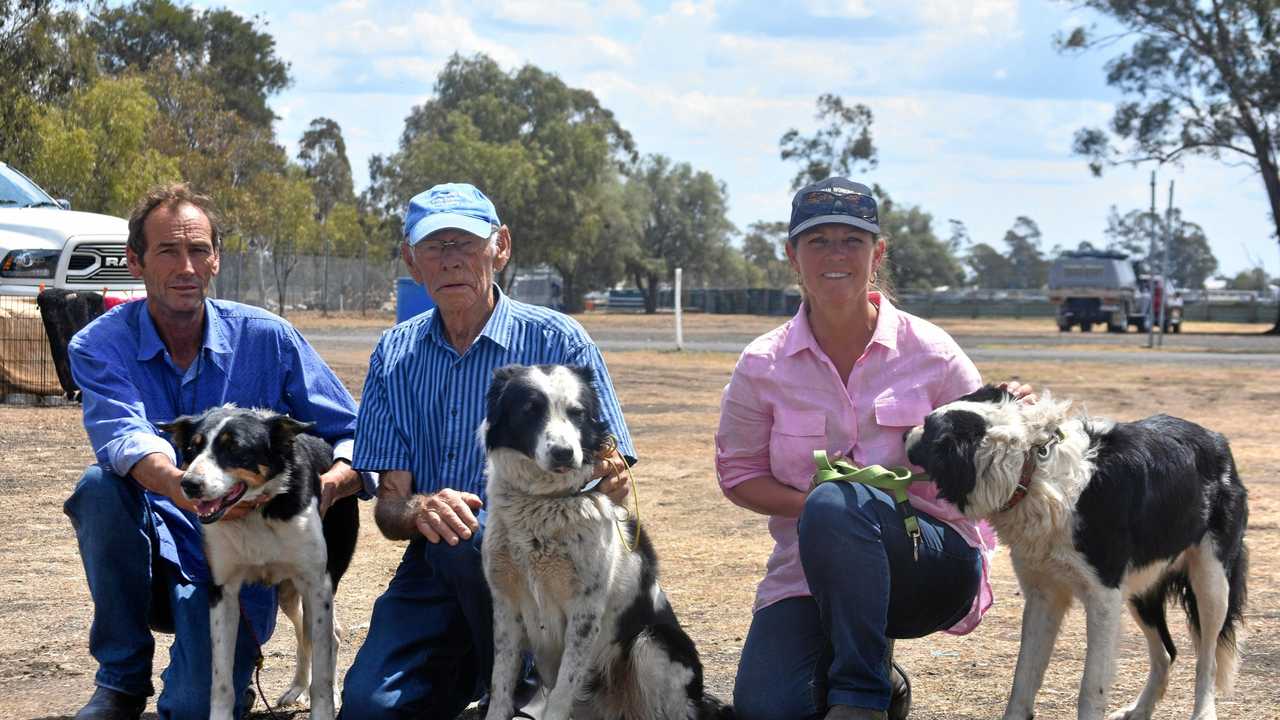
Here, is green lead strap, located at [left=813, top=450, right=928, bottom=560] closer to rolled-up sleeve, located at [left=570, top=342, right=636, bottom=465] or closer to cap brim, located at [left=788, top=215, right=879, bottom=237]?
rolled-up sleeve, located at [left=570, top=342, right=636, bottom=465]

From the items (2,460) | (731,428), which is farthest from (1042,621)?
(2,460)

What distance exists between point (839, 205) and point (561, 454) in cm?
124

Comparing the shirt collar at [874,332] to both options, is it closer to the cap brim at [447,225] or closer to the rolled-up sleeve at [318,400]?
the cap brim at [447,225]

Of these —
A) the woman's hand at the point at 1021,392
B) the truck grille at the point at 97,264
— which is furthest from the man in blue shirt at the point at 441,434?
the truck grille at the point at 97,264

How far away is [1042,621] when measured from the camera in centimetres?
434

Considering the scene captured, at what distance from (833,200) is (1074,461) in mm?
1135

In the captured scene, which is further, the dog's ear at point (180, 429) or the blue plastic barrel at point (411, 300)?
the blue plastic barrel at point (411, 300)

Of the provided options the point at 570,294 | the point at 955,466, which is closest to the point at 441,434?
the point at 955,466

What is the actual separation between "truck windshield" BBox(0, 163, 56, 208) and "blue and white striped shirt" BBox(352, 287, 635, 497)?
36.0 ft

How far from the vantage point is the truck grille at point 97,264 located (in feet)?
43.9

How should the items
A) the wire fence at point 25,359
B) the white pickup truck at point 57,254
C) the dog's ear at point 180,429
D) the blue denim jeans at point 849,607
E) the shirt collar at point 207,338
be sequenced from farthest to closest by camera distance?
the white pickup truck at point 57,254 → the wire fence at point 25,359 → the shirt collar at point 207,338 → the dog's ear at point 180,429 → the blue denim jeans at point 849,607

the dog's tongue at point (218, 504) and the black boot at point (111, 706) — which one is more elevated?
the dog's tongue at point (218, 504)

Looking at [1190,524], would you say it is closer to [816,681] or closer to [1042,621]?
[1042,621]

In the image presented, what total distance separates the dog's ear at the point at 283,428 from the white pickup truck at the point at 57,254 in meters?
9.45
